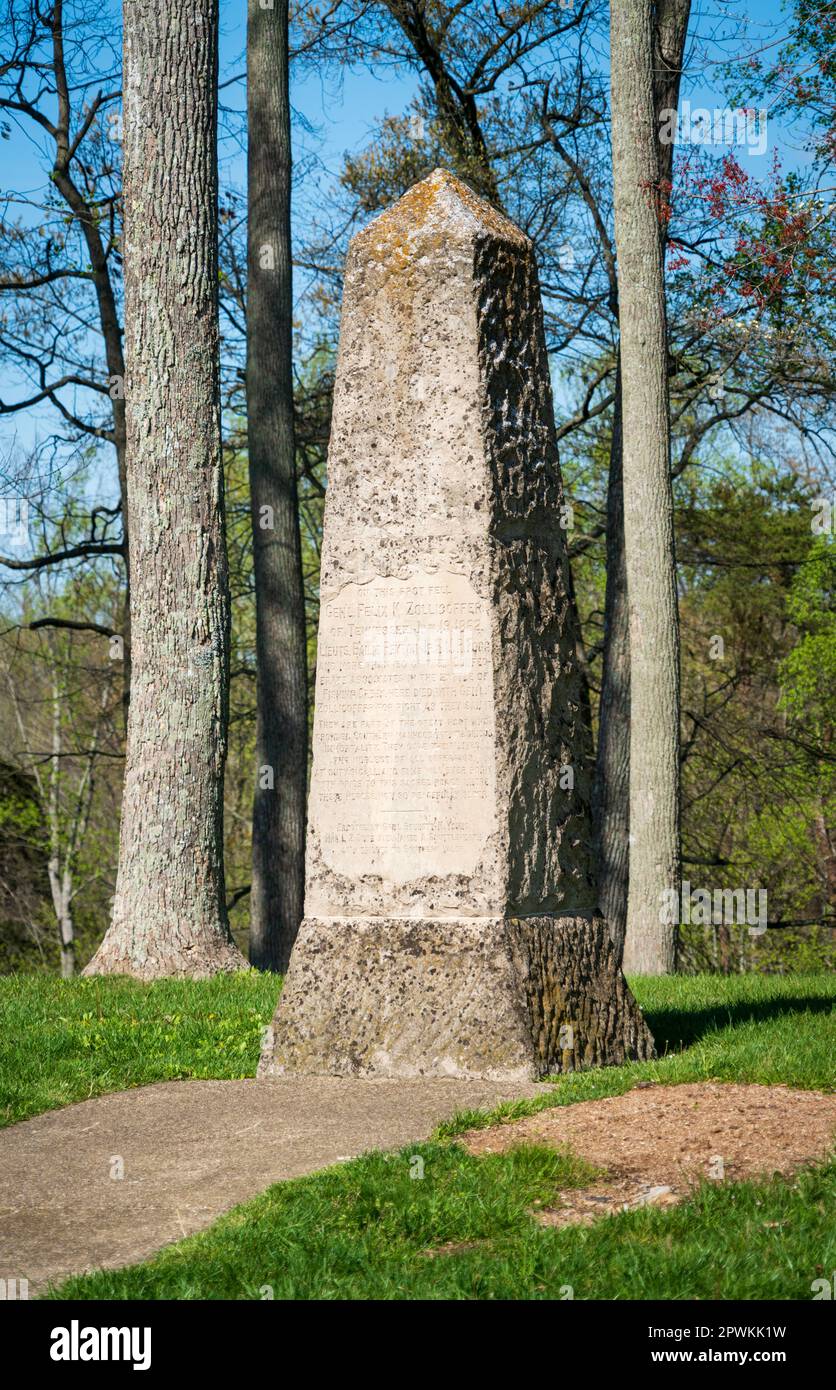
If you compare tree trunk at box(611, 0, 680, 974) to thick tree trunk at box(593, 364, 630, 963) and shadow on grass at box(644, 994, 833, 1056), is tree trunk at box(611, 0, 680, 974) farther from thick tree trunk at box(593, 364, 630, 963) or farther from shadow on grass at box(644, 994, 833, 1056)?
shadow on grass at box(644, 994, 833, 1056)

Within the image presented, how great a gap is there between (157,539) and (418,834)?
14.7 ft

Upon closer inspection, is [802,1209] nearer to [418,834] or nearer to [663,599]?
[418,834]

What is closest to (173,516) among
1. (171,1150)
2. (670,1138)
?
(171,1150)

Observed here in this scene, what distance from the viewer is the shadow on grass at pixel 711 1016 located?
23.5 feet

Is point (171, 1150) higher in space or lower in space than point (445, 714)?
lower

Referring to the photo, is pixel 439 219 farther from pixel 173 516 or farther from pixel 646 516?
pixel 646 516

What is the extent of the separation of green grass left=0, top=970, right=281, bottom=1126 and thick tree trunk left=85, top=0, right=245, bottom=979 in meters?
0.88

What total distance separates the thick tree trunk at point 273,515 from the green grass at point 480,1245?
875 centimetres

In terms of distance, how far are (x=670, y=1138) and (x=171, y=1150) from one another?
1785mm

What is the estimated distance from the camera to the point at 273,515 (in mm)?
13477

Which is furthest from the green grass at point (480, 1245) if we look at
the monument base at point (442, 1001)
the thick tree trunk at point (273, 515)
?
the thick tree trunk at point (273, 515)

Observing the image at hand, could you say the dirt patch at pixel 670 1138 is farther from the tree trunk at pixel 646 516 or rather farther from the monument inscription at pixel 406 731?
the tree trunk at pixel 646 516

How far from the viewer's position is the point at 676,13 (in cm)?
1407

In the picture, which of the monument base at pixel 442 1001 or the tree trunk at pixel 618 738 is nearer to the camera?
the monument base at pixel 442 1001
